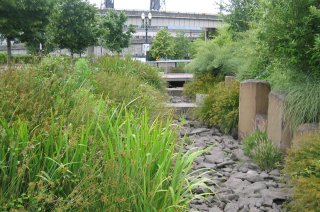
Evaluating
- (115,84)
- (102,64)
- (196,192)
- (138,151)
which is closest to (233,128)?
(115,84)

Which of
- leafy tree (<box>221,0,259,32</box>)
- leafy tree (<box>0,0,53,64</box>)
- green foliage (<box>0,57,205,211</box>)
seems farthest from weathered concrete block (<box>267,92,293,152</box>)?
leafy tree (<box>0,0,53,64</box>)

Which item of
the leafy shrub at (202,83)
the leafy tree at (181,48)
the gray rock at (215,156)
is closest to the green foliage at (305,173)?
the gray rock at (215,156)

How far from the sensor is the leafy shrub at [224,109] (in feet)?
24.7

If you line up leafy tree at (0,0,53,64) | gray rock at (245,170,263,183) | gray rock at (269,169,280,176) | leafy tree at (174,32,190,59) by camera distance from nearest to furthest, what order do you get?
1. gray rock at (245,170,263,183)
2. gray rock at (269,169,280,176)
3. leafy tree at (0,0,53,64)
4. leafy tree at (174,32,190,59)

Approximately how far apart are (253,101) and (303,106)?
1584 mm

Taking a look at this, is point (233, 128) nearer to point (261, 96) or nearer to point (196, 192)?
point (261, 96)

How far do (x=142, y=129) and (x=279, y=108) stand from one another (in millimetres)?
2472

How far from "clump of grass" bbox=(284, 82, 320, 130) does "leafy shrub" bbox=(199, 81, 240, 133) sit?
88.0 inches

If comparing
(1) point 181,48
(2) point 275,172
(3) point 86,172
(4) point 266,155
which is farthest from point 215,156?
(1) point 181,48

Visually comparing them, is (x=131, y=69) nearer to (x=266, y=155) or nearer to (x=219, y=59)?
(x=219, y=59)

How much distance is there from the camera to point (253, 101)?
660 centimetres

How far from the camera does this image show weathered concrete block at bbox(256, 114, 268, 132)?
6141 millimetres

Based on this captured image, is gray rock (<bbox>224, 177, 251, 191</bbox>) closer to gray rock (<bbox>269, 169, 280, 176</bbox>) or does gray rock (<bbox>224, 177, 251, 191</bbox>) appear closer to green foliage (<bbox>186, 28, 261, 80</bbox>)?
gray rock (<bbox>269, 169, 280, 176</bbox>)

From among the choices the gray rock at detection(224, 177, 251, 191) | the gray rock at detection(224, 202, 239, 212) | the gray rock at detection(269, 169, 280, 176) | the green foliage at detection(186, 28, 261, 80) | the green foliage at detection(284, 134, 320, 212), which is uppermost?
the green foliage at detection(186, 28, 261, 80)
